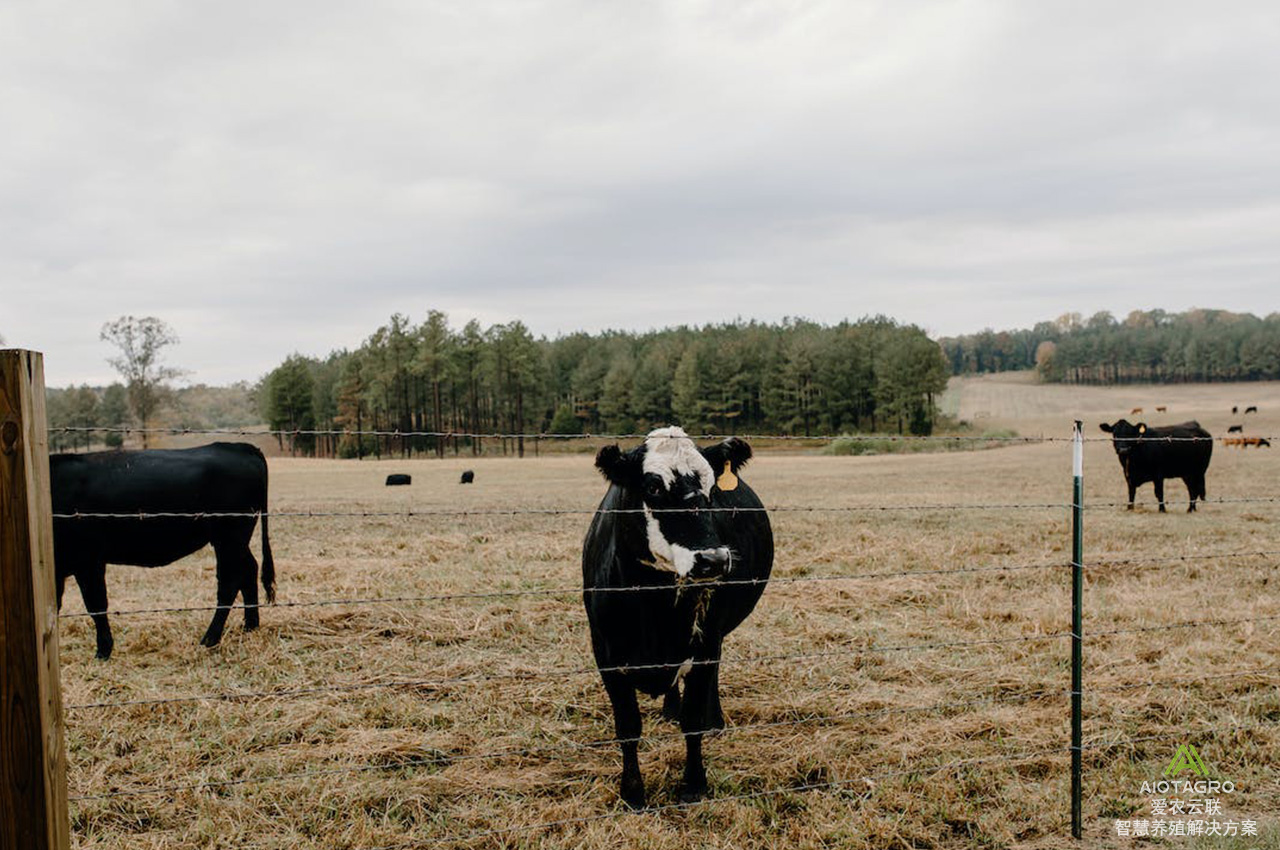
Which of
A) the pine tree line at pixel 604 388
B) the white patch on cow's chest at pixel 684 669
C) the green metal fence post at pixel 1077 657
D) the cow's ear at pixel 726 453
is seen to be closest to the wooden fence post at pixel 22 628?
the white patch on cow's chest at pixel 684 669

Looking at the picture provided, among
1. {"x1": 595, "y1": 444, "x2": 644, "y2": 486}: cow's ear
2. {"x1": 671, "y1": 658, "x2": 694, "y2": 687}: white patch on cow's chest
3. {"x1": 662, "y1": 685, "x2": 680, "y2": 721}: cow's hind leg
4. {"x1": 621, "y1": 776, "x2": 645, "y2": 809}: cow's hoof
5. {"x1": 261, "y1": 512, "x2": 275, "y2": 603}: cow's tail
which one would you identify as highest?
{"x1": 595, "y1": 444, "x2": 644, "y2": 486}: cow's ear

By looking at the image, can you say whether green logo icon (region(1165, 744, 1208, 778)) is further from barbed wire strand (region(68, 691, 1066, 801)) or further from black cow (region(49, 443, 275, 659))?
black cow (region(49, 443, 275, 659))

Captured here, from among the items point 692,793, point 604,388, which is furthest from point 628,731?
point 604,388

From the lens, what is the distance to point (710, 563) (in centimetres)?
393

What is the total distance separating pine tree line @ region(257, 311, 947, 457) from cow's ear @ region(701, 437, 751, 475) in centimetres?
6103

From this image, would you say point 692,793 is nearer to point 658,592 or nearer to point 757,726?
point 757,726

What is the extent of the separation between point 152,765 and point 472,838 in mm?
2267

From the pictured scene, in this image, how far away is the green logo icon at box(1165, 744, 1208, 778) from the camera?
14.9 feet

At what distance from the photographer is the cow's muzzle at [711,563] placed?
392 cm

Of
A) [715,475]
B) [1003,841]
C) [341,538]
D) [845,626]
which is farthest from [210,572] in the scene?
[1003,841]

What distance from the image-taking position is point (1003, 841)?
388 cm

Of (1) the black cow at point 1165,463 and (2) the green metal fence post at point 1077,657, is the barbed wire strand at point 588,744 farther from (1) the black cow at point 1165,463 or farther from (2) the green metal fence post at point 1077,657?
(1) the black cow at point 1165,463

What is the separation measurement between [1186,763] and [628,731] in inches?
126

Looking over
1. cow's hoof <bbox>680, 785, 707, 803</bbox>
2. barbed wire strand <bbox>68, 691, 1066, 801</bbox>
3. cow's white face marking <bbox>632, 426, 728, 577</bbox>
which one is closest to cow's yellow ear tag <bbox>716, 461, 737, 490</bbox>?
cow's white face marking <bbox>632, 426, 728, 577</bbox>
